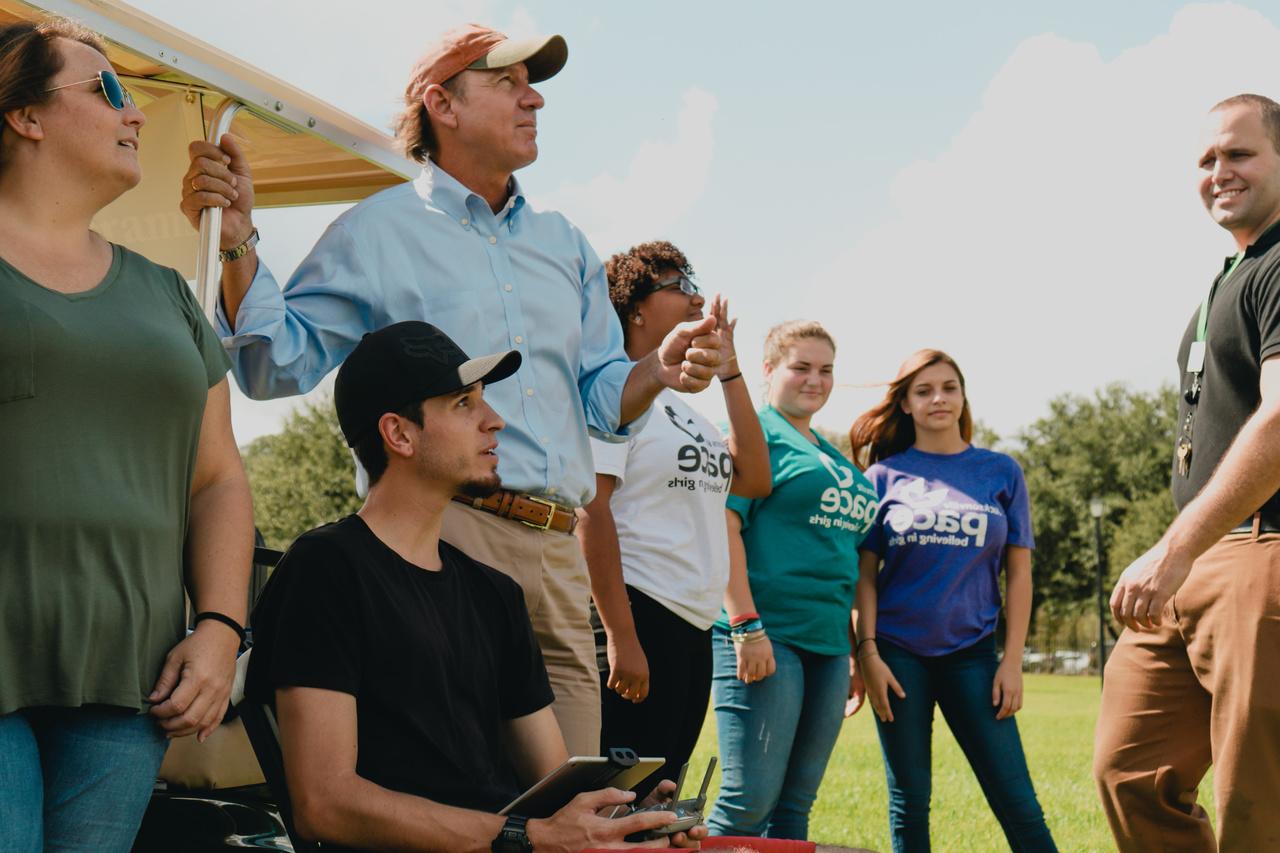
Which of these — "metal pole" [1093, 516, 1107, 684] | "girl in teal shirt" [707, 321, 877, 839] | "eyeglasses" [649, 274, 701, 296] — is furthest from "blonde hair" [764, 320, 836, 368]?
"metal pole" [1093, 516, 1107, 684]

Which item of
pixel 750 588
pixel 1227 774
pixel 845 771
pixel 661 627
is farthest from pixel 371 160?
pixel 845 771

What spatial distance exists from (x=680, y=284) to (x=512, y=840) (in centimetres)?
297

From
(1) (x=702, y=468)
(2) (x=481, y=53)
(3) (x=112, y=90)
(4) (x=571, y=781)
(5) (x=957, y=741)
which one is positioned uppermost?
(2) (x=481, y=53)

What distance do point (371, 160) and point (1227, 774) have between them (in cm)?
318

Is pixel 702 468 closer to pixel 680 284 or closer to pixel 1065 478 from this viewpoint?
pixel 680 284

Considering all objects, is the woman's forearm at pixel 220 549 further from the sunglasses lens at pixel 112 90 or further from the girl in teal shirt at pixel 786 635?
the girl in teal shirt at pixel 786 635

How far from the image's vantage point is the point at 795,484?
5.39m

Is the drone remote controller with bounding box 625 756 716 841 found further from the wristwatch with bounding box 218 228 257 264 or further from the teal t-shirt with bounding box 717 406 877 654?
the teal t-shirt with bounding box 717 406 877 654

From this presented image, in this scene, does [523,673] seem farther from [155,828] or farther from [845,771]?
[845,771]

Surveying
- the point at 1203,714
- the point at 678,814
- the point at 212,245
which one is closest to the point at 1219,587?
the point at 1203,714

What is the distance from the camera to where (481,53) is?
369cm

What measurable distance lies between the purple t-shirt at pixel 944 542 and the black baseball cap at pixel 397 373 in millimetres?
2956

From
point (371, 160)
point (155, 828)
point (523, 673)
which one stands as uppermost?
point (371, 160)

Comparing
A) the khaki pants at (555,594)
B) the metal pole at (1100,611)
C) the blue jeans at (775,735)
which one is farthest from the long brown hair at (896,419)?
the metal pole at (1100,611)
